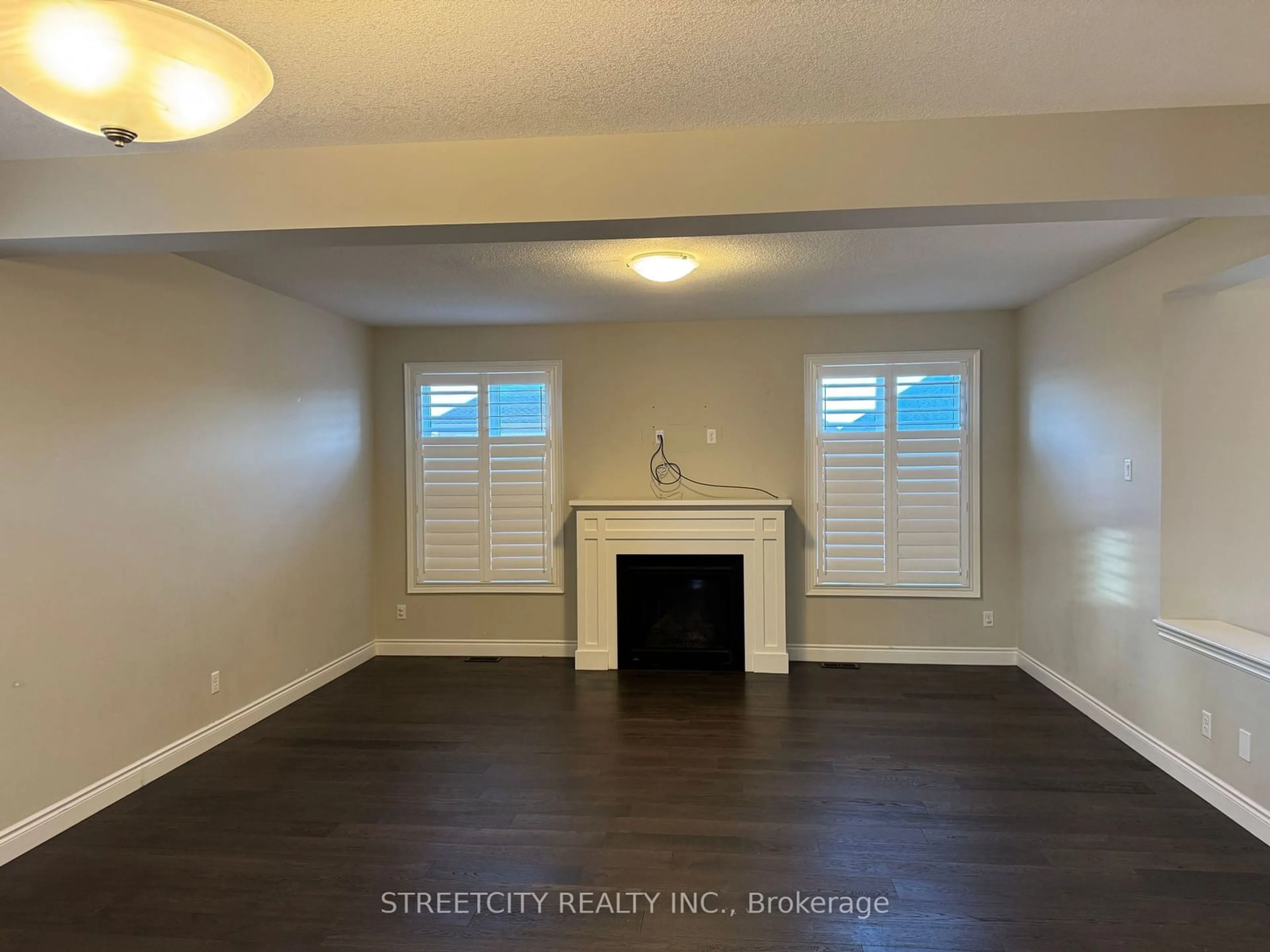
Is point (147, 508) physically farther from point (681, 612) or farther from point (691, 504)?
point (681, 612)

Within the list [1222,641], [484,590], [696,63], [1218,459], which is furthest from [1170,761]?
[484,590]

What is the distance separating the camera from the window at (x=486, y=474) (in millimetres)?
5230

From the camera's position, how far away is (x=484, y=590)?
5.30 m

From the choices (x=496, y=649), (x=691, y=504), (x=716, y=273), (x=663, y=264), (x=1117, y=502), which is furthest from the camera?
(x=496, y=649)

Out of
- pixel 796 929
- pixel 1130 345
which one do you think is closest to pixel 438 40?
pixel 796 929

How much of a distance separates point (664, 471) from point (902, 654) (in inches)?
85.2

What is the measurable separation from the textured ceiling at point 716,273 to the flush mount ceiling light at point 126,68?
1.52 meters

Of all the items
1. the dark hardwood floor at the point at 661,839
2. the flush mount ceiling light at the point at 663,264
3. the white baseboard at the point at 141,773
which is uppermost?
the flush mount ceiling light at the point at 663,264

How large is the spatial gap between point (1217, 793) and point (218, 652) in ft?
15.2

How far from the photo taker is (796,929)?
2.12m

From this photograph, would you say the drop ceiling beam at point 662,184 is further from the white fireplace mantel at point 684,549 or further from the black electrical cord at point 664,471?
the black electrical cord at point 664,471

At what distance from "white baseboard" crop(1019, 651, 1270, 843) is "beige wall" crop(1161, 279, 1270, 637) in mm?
642

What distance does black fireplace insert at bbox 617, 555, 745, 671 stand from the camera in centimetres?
492

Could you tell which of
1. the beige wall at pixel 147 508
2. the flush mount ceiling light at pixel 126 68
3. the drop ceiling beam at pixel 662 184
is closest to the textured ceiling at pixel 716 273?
the beige wall at pixel 147 508
